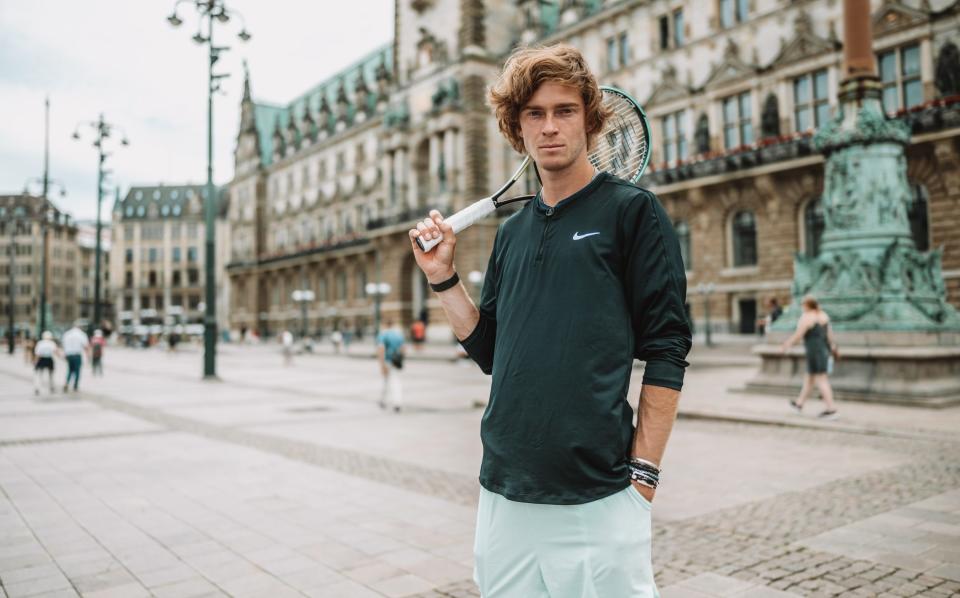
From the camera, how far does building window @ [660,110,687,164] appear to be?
36.7 meters

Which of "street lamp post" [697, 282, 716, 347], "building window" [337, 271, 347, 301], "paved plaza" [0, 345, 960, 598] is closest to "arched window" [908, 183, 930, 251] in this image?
"street lamp post" [697, 282, 716, 347]

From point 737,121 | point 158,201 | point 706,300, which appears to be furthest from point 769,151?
point 158,201

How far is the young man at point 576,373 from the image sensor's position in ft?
6.69

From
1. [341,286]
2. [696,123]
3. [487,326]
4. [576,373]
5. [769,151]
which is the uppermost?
[696,123]

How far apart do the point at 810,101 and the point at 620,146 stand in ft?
106

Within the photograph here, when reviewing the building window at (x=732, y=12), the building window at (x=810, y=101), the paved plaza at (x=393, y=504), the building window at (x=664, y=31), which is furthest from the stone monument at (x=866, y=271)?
the building window at (x=664, y=31)

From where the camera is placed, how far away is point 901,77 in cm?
2852

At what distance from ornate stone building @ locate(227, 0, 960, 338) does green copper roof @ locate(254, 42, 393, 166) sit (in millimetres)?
2802

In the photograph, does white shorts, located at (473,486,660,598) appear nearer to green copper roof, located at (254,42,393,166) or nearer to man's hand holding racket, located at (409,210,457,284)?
man's hand holding racket, located at (409,210,457,284)

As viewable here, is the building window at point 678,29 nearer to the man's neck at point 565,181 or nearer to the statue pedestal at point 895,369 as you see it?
the statue pedestal at point 895,369

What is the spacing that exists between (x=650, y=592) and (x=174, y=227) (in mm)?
122302

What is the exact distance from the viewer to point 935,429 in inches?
380

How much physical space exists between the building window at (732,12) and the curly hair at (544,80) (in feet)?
116

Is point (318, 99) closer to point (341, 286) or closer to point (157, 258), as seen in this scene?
point (341, 286)
